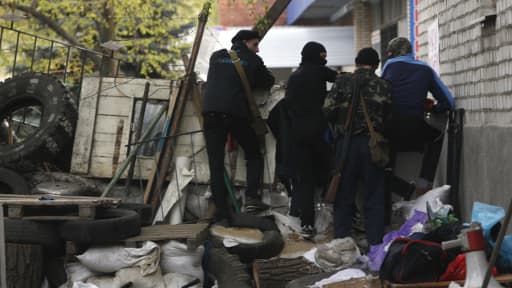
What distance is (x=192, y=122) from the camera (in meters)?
10.5

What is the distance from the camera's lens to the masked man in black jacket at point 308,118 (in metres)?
8.91

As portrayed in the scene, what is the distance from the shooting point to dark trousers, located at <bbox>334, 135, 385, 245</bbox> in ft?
27.5

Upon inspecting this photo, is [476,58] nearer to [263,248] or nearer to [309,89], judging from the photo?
[309,89]

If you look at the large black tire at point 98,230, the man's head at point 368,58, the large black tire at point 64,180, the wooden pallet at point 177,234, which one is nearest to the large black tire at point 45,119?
the large black tire at point 64,180

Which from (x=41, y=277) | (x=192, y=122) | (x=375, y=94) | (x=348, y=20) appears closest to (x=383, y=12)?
(x=348, y=20)

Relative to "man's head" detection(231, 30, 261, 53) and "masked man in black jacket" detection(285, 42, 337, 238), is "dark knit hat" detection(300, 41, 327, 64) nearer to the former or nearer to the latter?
"masked man in black jacket" detection(285, 42, 337, 238)

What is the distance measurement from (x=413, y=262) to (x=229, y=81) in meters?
4.27

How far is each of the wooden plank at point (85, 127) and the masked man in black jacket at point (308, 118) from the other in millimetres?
2937

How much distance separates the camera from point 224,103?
368 inches

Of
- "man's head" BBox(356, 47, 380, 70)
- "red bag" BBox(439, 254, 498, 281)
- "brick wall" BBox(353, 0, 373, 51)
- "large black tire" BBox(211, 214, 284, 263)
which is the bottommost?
"large black tire" BBox(211, 214, 284, 263)

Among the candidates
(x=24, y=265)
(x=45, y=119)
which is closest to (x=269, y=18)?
(x=45, y=119)

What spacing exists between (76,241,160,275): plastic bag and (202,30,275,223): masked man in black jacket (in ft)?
5.53

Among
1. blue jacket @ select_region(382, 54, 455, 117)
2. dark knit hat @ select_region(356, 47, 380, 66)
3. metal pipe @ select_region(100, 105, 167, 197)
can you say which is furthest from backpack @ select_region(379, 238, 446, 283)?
metal pipe @ select_region(100, 105, 167, 197)

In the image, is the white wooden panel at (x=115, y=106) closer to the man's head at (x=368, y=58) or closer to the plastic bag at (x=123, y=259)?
the plastic bag at (x=123, y=259)
